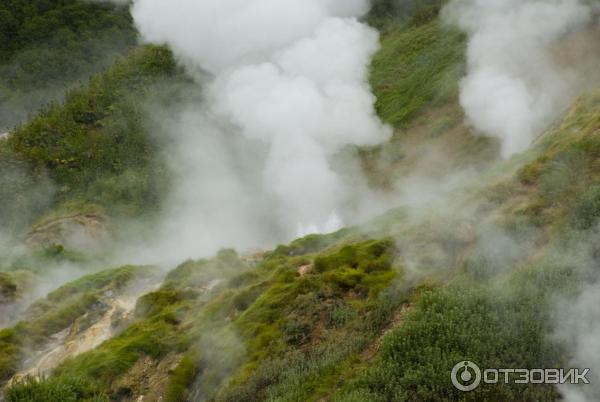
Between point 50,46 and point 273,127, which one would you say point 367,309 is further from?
point 50,46

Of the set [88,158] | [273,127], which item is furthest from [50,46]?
[273,127]

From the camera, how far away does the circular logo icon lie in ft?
27.7

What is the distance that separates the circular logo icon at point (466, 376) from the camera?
27.7ft

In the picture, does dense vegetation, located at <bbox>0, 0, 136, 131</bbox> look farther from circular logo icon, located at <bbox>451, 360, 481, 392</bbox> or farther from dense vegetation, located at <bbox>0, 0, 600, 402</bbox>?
circular logo icon, located at <bbox>451, 360, 481, 392</bbox>

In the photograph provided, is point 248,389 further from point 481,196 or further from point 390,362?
point 481,196

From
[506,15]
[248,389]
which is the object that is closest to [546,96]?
[506,15]

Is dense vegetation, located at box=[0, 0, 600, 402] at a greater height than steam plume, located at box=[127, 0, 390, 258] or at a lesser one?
lesser

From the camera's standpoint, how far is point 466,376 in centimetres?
857

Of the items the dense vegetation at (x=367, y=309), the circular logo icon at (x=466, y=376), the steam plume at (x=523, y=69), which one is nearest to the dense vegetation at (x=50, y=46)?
the dense vegetation at (x=367, y=309)

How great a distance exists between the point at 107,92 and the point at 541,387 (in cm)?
4880

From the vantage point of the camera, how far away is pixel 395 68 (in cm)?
4378

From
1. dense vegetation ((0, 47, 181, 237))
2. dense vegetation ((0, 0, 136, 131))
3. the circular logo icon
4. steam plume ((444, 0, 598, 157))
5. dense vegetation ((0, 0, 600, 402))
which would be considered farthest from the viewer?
dense vegetation ((0, 0, 136, 131))

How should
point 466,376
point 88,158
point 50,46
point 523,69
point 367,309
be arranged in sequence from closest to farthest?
point 466,376
point 367,309
point 523,69
point 88,158
point 50,46

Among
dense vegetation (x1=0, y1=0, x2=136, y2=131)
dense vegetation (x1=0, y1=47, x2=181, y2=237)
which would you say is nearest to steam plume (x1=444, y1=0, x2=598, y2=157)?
dense vegetation (x1=0, y1=47, x2=181, y2=237)
